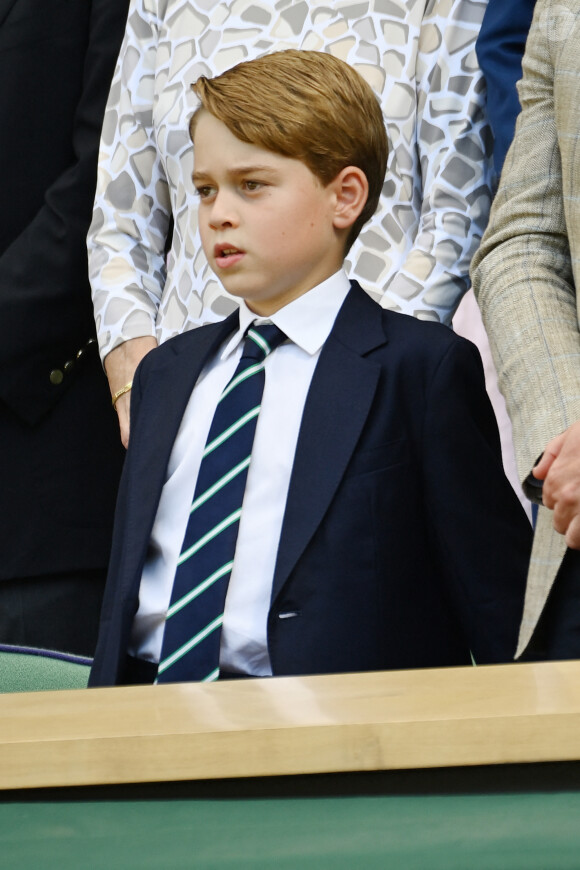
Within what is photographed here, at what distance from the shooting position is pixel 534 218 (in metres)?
1.51

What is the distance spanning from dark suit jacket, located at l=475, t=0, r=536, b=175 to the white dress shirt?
442mm

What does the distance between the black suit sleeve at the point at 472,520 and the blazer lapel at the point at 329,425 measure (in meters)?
0.09

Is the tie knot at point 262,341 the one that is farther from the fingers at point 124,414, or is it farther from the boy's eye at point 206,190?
the fingers at point 124,414

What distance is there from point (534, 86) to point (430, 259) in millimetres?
387

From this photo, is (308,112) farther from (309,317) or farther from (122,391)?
(122,391)

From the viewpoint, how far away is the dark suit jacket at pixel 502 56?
1894 mm

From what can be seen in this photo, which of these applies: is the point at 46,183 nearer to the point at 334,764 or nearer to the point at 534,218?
the point at 534,218

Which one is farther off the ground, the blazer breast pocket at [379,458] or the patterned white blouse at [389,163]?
the patterned white blouse at [389,163]

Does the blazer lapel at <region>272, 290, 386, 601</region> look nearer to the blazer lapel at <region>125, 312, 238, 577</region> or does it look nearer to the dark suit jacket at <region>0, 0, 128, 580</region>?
the blazer lapel at <region>125, 312, 238, 577</region>

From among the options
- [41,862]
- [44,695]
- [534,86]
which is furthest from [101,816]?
[534,86]

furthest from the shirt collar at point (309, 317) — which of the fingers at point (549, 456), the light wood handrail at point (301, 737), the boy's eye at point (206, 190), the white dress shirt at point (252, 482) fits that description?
the light wood handrail at point (301, 737)

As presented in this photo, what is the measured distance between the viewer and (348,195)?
64.3 inches

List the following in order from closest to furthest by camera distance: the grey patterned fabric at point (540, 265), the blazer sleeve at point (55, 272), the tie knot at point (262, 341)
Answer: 1. the grey patterned fabric at point (540, 265)
2. the tie knot at point (262, 341)
3. the blazer sleeve at point (55, 272)

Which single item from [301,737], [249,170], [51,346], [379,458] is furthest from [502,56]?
[301,737]
